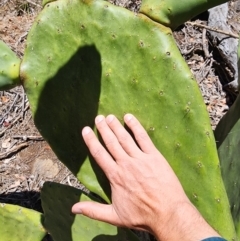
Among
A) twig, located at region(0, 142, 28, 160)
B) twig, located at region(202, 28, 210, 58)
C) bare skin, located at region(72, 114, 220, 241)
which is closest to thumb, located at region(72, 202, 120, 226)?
bare skin, located at region(72, 114, 220, 241)

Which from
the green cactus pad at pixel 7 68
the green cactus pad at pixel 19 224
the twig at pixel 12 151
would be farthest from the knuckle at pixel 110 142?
the twig at pixel 12 151

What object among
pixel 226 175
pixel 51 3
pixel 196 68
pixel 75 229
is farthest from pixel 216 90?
pixel 51 3

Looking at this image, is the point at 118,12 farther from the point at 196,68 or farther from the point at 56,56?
the point at 196,68

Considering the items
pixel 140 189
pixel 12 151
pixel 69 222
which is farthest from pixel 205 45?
pixel 140 189

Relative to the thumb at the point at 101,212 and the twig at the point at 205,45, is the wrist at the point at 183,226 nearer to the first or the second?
the thumb at the point at 101,212

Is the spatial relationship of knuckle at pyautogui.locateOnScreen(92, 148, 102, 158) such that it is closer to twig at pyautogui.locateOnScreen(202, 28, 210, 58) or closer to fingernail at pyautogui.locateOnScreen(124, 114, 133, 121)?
fingernail at pyautogui.locateOnScreen(124, 114, 133, 121)
